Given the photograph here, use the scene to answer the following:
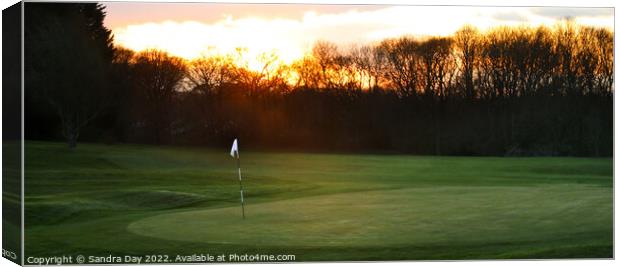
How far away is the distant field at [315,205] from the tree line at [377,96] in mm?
346

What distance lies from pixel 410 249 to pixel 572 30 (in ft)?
18.1

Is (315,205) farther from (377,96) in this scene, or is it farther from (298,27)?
(298,27)

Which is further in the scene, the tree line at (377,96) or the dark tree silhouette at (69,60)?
the tree line at (377,96)

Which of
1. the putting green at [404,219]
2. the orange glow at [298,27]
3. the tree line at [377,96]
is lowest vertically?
the putting green at [404,219]

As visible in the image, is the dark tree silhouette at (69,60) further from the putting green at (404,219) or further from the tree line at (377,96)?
the putting green at (404,219)

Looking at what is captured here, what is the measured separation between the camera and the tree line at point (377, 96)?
61.3ft

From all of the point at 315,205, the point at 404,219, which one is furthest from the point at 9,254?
the point at 404,219

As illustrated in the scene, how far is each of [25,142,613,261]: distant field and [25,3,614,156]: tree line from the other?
35 centimetres

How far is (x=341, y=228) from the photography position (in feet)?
59.5

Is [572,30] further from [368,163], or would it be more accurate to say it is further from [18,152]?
[18,152]

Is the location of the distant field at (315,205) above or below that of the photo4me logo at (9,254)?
above

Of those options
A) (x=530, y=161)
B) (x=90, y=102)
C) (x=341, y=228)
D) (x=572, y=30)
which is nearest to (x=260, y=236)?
(x=341, y=228)

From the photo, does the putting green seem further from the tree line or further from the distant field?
the tree line

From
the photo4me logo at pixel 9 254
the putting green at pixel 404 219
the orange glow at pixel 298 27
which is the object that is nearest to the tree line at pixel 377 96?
the orange glow at pixel 298 27
